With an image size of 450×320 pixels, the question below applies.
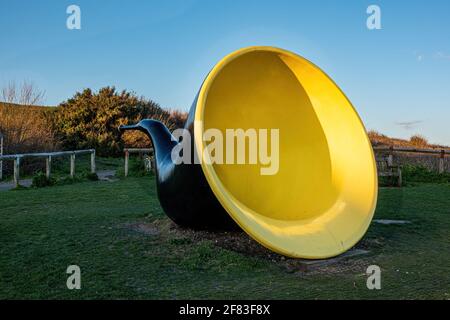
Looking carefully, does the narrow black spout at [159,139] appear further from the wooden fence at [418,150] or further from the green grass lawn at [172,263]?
the wooden fence at [418,150]

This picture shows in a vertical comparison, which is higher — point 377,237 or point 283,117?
point 283,117

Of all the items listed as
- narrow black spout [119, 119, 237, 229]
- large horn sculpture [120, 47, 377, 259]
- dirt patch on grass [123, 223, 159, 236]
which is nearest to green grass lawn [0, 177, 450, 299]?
dirt patch on grass [123, 223, 159, 236]

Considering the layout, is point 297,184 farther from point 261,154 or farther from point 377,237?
point 377,237

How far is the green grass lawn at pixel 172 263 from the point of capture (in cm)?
308

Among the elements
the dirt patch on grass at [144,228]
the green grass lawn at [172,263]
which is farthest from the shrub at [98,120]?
the dirt patch on grass at [144,228]

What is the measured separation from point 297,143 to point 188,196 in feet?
4.63

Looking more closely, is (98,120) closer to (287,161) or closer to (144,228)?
(144,228)

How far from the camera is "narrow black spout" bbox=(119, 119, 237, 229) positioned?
13.4ft

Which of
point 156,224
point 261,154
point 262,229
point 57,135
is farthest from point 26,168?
point 262,229

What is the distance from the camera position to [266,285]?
322 centimetres

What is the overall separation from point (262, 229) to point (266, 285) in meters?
0.49

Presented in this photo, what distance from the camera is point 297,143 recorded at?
4.77 meters

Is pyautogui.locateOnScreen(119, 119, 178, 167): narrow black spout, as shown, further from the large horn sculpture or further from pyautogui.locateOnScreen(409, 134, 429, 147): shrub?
pyautogui.locateOnScreen(409, 134, 429, 147): shrub

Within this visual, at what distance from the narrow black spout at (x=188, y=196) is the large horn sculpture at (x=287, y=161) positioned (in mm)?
10
